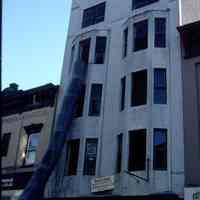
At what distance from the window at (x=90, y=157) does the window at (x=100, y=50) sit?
16.8ft

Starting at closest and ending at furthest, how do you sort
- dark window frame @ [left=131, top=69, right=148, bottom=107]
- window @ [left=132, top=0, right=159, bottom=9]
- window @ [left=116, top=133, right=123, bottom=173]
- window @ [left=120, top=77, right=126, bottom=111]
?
window @ [left=116, top=133, right=123, bottom=173]
dark window frame @ [left=131, top=69, right=148, bottom=107]
window @ [left=120, top=77, right=126, bottom=111]
window @ [left=132, top=0, right=159, bottom=9]

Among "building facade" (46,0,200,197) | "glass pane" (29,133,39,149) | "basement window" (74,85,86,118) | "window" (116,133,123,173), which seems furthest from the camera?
"glass pane" (29,133,39,149)

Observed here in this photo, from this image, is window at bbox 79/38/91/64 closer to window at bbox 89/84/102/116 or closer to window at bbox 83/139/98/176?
window at bbox 89/84/102/116

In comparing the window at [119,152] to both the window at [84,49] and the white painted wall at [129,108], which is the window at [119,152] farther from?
the window at [84,49]

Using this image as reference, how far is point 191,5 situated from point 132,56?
5.33 m

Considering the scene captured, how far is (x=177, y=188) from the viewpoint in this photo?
50.6 ft

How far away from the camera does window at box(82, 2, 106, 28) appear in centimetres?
2312

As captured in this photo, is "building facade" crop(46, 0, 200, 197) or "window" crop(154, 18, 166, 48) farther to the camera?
"window" crop(154, 18, 166, 48)

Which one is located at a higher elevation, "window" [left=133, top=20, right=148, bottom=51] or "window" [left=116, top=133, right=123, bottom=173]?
"window" [left=133, top=20, right=148, bottom=51]

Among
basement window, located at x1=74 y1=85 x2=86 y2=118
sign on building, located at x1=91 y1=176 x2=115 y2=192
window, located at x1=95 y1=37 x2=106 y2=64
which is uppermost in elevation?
window, located at x1=95 y1=37 x2=106 y2=64

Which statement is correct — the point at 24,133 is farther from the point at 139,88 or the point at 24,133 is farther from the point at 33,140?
the point at 139,88

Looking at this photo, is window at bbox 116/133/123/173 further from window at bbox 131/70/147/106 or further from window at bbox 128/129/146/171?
window at bbox 131/70/147/106

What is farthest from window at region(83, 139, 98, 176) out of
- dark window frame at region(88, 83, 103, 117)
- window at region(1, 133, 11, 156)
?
window at region(1, 133, 11, 156)

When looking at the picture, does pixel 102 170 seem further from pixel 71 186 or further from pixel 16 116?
pixel 16 116
